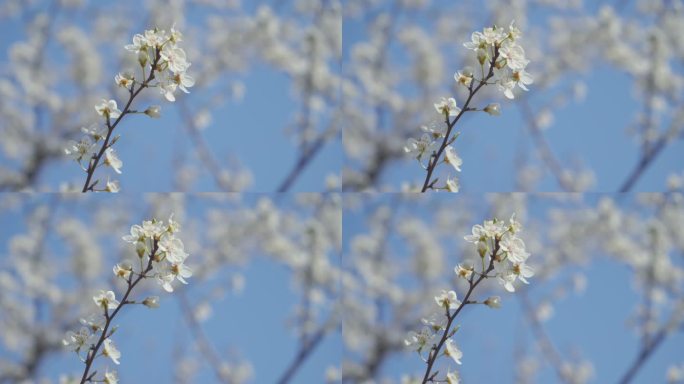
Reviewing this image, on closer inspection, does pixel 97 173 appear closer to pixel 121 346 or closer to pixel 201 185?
pixel 201 185

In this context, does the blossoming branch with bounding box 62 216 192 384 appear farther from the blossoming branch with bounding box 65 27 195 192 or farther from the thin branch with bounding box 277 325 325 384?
the thin branch with bounding box 277 325 325 384

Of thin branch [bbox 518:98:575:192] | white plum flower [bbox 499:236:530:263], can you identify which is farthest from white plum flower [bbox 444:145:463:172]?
thin branch [bbox 518:98:575:192]

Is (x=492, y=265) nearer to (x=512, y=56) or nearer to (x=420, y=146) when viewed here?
(x=420, y=146)

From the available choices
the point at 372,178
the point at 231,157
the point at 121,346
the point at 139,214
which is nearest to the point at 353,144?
the point at 372,178

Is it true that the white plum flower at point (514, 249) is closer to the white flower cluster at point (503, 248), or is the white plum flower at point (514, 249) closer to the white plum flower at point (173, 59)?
the white flower cluster at point (503, 248)

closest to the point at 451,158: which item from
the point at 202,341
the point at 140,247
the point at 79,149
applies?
the point at 140,247

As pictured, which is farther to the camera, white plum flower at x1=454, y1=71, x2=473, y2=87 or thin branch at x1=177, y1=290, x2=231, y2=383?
thin branch at x1=177, y1=290, x2=231, y2=383
